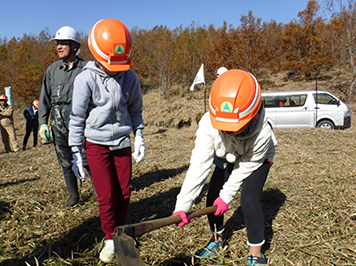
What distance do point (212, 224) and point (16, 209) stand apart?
260 cm

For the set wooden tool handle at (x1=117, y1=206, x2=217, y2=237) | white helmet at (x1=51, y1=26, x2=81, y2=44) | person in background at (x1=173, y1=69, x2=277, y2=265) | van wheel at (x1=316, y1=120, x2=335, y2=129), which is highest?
white helmet at (x1=51, y1=26, x2=81, y2=44)

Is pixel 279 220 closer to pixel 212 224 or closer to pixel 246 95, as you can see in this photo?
pixel 212 224

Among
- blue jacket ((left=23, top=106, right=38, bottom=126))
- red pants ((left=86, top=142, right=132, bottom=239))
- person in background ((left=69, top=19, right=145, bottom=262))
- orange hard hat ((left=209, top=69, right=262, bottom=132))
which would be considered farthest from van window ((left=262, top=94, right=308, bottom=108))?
orange hard hat ((left=209, top=69, right=262, bottom=132))

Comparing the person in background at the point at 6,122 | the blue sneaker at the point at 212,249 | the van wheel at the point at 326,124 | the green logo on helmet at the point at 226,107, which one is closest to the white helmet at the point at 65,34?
the green logo on helmet at the point at 226,107

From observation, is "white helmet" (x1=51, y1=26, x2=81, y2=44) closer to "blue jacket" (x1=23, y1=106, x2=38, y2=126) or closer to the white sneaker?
the white sneaker

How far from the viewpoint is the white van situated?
10.7m

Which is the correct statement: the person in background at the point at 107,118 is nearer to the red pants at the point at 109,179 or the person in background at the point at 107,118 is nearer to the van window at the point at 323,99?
the red pants at the point at 109,179

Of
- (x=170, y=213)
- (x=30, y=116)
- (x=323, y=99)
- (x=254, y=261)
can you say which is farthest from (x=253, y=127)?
(x=30, y=116)

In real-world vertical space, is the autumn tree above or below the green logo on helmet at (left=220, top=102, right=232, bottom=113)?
above

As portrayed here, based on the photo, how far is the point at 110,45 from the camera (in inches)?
95.3

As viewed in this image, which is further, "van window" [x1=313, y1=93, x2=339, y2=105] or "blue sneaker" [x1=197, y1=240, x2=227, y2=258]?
"van window" [x1=313, y1=93, x2=339, y2=105]

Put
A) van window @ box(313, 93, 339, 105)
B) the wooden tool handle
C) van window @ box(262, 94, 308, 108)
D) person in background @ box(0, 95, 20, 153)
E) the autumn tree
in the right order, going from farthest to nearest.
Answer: the autumn tree, van window @ box(262, 94, 308, 108), van window @ box(313, 93, 339, 105), person in background @ box(0, 95, 20, 153), the wooden tool handle

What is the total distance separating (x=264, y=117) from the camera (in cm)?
225

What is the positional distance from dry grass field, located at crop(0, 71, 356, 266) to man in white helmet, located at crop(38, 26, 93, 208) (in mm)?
786
